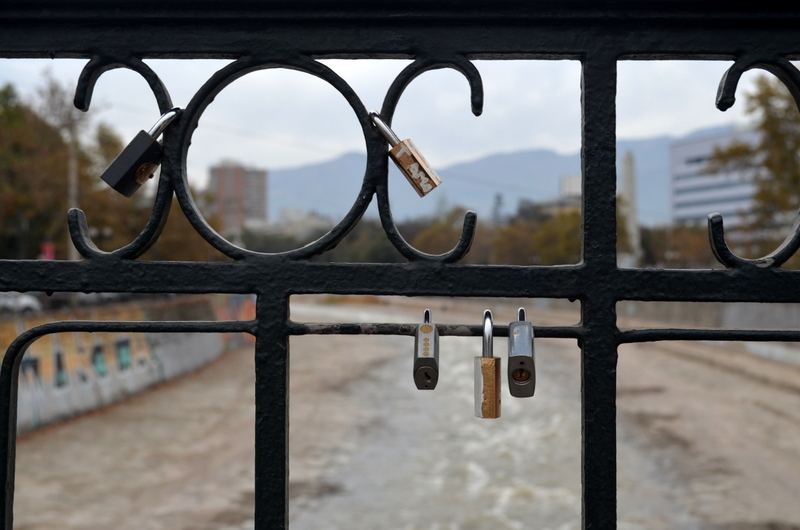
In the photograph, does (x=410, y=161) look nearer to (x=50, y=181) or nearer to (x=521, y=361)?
(x=521, y=361)

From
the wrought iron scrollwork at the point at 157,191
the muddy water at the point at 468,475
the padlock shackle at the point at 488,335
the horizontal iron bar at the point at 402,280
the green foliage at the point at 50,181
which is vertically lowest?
the muddy water at the point at 468,475

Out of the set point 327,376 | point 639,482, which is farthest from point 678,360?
point 639,482

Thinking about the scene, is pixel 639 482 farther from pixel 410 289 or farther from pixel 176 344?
pixel 176 344

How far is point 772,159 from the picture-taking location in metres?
20.9

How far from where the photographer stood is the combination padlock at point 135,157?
1.27 m

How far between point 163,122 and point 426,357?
1.92 ft

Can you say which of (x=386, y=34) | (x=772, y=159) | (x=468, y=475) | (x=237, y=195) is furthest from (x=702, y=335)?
(x=237, y=195)

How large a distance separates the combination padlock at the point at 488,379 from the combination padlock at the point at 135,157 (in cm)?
63

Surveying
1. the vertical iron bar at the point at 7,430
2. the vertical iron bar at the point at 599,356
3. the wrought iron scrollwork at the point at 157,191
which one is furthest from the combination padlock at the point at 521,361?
the vertical iron bar at the point at 7,430

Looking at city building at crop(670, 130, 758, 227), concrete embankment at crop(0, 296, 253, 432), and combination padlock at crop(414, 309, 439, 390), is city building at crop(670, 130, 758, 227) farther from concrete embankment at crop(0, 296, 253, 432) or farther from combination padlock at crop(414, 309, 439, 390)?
combination padlock at crop(414, 309, 439, 390)

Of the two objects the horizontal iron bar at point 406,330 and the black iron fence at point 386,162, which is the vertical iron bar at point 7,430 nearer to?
the black iron fence at point 386,162

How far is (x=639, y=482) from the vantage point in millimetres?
14656

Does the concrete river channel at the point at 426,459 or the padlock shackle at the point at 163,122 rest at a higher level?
the padlock shackle at the point at 163,122

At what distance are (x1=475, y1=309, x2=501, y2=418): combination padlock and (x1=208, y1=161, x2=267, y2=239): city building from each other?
1666 inches
